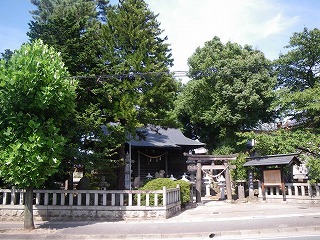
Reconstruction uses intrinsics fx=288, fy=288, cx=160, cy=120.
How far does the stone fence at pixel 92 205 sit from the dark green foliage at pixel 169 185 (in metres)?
0.45

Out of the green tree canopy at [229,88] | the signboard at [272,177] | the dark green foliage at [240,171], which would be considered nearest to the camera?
the signboard at [272,177]

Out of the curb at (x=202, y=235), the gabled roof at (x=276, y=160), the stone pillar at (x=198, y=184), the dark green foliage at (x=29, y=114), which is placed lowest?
the curb at (x=202, y=235)

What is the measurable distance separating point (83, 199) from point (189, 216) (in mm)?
4831

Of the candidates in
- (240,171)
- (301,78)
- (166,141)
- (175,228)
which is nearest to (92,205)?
(175,228)

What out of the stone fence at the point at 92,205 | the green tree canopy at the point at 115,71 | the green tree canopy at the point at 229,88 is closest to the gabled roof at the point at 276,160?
the green tree canopy at the point at 115,71

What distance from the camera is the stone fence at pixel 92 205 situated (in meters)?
12.2

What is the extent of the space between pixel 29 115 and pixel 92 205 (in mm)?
4837

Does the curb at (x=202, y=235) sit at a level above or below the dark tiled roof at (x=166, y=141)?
below

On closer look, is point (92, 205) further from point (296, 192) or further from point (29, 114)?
point (296, 192)

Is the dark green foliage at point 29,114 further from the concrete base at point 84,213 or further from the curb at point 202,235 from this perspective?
the concrete base at point 84,213

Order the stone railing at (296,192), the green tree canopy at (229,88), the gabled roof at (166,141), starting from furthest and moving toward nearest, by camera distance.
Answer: the green tree canopy at (229,88) < the gabled roof at (166,141) < the stone railing at (296,192)

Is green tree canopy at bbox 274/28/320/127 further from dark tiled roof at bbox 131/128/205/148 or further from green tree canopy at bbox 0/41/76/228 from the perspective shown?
green tree canopy at bbox 0/41/76/228

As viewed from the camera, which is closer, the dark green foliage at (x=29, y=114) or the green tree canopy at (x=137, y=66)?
the dark green foliage at (x=29, y=114)

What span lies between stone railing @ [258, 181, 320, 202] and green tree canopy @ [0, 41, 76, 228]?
13.6 meters
